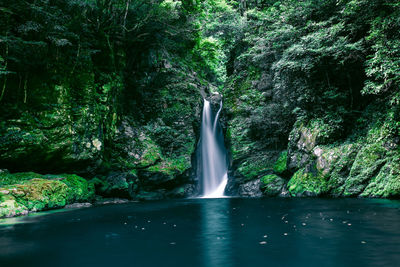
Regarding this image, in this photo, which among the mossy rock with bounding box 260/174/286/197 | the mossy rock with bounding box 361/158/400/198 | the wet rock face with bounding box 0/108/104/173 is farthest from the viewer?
the mossy rock with bounding box 260/174/286/197

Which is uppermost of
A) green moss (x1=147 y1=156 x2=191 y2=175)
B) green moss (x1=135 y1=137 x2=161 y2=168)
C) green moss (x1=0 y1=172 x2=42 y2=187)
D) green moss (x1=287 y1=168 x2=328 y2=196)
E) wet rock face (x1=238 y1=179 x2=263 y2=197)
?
green moss (x1=135 y1=137 x2=161 y2=168)

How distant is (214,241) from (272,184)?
10287mm

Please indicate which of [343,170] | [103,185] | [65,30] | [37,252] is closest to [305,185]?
[343,170]

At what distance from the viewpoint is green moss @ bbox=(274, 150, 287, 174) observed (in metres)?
14.9

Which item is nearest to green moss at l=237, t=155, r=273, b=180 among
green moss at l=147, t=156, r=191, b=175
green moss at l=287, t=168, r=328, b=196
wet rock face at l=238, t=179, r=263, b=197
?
wet rock face at l=238, t=179, r=263, b=197

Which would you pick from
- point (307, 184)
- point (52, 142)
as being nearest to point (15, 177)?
point (52, 142)

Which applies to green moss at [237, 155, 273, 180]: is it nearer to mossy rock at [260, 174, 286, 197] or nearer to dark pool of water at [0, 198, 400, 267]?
mossy rock at [260, 174, 286, 197]

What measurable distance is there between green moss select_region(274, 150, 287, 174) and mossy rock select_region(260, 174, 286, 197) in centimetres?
38

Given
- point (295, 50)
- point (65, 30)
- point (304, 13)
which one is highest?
point (304, 13)

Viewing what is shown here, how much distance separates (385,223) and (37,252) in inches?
261

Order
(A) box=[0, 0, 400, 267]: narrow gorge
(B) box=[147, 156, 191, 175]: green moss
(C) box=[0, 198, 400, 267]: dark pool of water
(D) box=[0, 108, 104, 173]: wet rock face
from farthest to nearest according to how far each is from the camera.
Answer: (B) box=[147, 156, 191, 175]: green moss < (D) box=[0, 108, 104, 173]: wet rock face < (A) box=[0, 0, 400, 267]: narrow gorge < (C) box=[0, 198, 400, 267]: dark pool of water

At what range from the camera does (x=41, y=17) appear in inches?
460

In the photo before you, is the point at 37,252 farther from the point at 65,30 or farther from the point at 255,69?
the point at 255,69

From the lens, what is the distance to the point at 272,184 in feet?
48.0
